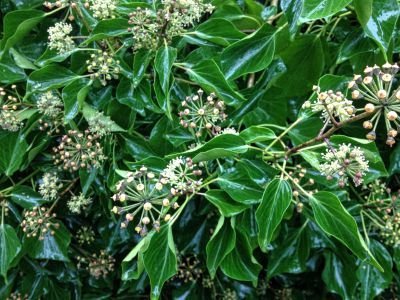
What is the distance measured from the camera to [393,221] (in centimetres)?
142

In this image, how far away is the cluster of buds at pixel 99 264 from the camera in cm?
169

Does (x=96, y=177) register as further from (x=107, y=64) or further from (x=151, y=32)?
(x=151, y=32)

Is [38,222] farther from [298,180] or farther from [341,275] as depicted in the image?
[341,275]

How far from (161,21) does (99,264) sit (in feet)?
3.11

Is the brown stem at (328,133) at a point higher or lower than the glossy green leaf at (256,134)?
higher

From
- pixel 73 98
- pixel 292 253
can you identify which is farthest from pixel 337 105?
pixel 292 253

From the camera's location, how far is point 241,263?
128 cm

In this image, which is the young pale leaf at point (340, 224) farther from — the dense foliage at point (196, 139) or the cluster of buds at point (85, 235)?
the cluster of buds at point (85, 235)

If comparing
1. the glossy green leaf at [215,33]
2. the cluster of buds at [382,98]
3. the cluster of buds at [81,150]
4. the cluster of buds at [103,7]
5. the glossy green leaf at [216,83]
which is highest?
the cluster of buds at [382,98]

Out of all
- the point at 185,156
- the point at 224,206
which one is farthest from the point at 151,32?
the point at 224,206

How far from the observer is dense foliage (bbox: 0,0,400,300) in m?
1.05

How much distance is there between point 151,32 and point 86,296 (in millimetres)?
1169

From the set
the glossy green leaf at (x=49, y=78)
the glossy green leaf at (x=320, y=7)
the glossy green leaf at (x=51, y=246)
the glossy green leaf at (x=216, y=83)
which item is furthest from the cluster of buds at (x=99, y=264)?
the glossy green leaf at (x=320, y=7)

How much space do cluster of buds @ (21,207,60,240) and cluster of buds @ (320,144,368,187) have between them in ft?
2.84
